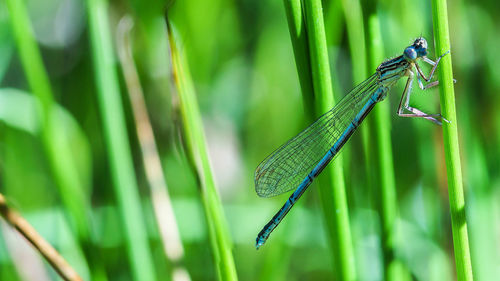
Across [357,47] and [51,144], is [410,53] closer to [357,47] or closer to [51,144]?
[357,47]

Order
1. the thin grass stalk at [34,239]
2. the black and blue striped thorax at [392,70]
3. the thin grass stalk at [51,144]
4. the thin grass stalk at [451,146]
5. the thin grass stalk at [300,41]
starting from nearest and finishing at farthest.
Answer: the thin grass stalk at [451,146]
the thin grass stalk at [300,41]
the thin grass stalk at [34,239]
the thin grass stalk at [51,144]
the black and blue striped thorax at [392,70]

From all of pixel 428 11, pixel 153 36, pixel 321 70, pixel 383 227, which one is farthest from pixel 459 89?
pixel 153 36

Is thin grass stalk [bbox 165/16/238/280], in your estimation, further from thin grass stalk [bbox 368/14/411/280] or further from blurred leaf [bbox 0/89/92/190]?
blurred leaf [bbox 0/89/92/190]

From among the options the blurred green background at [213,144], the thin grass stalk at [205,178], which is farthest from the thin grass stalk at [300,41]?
the thin grass stalk at [205,178]

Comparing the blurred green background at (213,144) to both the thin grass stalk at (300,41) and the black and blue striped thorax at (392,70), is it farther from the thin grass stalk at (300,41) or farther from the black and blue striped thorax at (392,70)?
the thin grass stalk at (300,41)

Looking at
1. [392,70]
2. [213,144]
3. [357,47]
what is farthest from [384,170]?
[213,144]

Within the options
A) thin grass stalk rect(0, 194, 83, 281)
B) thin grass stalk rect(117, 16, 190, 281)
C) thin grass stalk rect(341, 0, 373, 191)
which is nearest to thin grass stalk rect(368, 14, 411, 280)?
thin grass stalk rect(341, 0, 373, 191)

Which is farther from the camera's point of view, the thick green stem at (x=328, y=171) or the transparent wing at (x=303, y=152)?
the transparent wing at (x=303, y=152)

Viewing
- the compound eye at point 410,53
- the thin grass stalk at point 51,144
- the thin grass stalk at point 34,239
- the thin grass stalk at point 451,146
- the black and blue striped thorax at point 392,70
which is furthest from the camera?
the black and blue striped thorax at point 392,70

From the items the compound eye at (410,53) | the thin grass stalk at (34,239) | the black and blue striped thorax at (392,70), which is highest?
the compound eye at (410,53)
